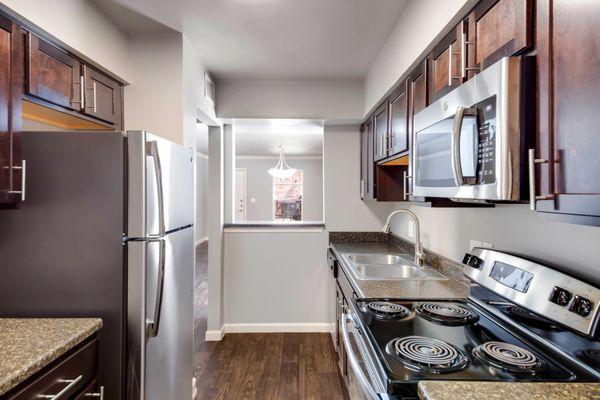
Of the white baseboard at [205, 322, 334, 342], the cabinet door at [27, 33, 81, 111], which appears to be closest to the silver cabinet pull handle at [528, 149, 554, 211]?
the cabinet door at [27, 33, 81, 111]

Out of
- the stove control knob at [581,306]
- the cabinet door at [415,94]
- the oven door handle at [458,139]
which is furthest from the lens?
the cabinet door at [415,94]

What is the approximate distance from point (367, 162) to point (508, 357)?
2.13 metres

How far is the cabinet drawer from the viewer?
1.04 m

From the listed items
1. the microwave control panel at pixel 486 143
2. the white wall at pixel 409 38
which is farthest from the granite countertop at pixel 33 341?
the white wall at pixel 409 38

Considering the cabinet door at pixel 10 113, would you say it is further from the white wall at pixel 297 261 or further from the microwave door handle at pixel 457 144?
the white wall at pixel 297 261

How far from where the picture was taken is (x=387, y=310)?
1.41 meters

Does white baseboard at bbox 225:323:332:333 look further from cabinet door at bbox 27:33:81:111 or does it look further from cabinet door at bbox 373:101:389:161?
cabinet door at bbox 27:33:81:111

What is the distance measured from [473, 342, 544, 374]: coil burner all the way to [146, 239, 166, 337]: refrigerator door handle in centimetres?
127

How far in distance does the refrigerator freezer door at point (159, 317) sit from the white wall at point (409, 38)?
5.03ft

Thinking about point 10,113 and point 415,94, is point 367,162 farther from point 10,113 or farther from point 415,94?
point 10,113

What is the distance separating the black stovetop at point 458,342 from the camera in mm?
901

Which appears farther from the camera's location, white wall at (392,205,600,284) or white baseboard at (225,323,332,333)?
white baseboard at (225,323,332,333)

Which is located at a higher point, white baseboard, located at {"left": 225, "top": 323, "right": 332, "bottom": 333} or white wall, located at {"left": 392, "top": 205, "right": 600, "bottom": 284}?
white wall, located at {"left": 392, "top": 205, "right": 600, "bottom": 284}

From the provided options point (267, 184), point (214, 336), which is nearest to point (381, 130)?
point (214, 336)
